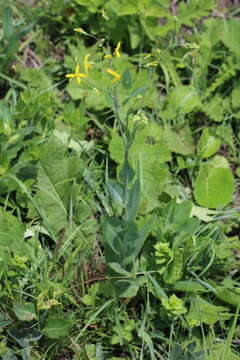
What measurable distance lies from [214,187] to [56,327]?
1099mm

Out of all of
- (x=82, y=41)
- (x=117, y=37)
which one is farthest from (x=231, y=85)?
(x=82, y=41)

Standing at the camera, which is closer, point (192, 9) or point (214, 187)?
point (214, 187)

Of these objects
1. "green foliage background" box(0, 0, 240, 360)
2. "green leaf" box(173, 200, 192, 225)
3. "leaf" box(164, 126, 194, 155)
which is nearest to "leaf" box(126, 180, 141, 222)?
"green foliage background" box(0, 0, 240, 360)

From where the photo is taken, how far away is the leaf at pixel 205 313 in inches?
79.5

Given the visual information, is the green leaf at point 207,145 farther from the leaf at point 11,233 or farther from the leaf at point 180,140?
the leaf at point 11,233

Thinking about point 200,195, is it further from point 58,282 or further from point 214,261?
point 58,282

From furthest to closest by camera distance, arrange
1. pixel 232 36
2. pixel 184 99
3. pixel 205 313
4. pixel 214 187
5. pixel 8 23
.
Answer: pixel 232 36 → pixel 184 99 → pixel 8 23 → pixel 214 187 → pixel 205 313

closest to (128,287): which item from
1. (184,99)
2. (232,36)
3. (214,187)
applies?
(214,187)

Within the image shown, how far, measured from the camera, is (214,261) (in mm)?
2201

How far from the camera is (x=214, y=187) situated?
8.07 ft

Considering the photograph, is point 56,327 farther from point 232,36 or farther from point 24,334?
point 232,36

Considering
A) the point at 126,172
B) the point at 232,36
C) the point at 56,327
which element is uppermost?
the point at 232,36

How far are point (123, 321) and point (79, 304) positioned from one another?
8.1 inches

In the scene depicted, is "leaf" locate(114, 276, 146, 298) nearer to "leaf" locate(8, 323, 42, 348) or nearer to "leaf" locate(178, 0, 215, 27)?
"leaf" locate(8, 323, 42, 348)
